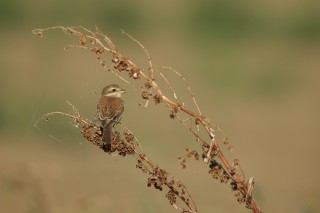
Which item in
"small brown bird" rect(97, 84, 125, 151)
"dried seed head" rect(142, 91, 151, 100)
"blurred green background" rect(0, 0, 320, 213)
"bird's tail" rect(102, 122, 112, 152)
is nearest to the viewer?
"dried seed head" rect(142, 91, 151, 100)

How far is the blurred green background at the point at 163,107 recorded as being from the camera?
1052 cm

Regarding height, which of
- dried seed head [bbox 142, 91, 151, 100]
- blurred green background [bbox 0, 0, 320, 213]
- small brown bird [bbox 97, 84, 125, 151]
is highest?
blurred green background [bbox 0, 0, 320, 213]

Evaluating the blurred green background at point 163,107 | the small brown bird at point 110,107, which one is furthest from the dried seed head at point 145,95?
the blurred green background at point 163,107

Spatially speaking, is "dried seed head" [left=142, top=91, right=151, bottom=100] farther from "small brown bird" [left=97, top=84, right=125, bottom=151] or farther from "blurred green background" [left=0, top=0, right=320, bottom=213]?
"blurred green background" [left=0, top=0, right=320, bottom=213]

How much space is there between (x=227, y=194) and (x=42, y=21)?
A: 8582mm

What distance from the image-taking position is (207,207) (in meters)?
10.5

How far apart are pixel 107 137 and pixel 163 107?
27.4 feet

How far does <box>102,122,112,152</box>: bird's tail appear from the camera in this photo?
7.11 m

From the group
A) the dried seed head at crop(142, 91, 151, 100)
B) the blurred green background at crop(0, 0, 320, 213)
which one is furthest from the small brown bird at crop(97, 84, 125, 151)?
the dried seed head at crop(142, 91, 151, 100)

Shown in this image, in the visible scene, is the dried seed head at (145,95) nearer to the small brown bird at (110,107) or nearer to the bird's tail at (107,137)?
the bird's tail at (107,137)

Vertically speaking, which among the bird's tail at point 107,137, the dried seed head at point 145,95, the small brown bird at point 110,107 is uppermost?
the small brown bird at point 110,107

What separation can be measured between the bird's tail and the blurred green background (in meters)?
0.74

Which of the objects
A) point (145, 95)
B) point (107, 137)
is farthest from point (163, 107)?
point (145, 95)

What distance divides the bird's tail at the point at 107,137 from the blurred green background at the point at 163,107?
0.74m
